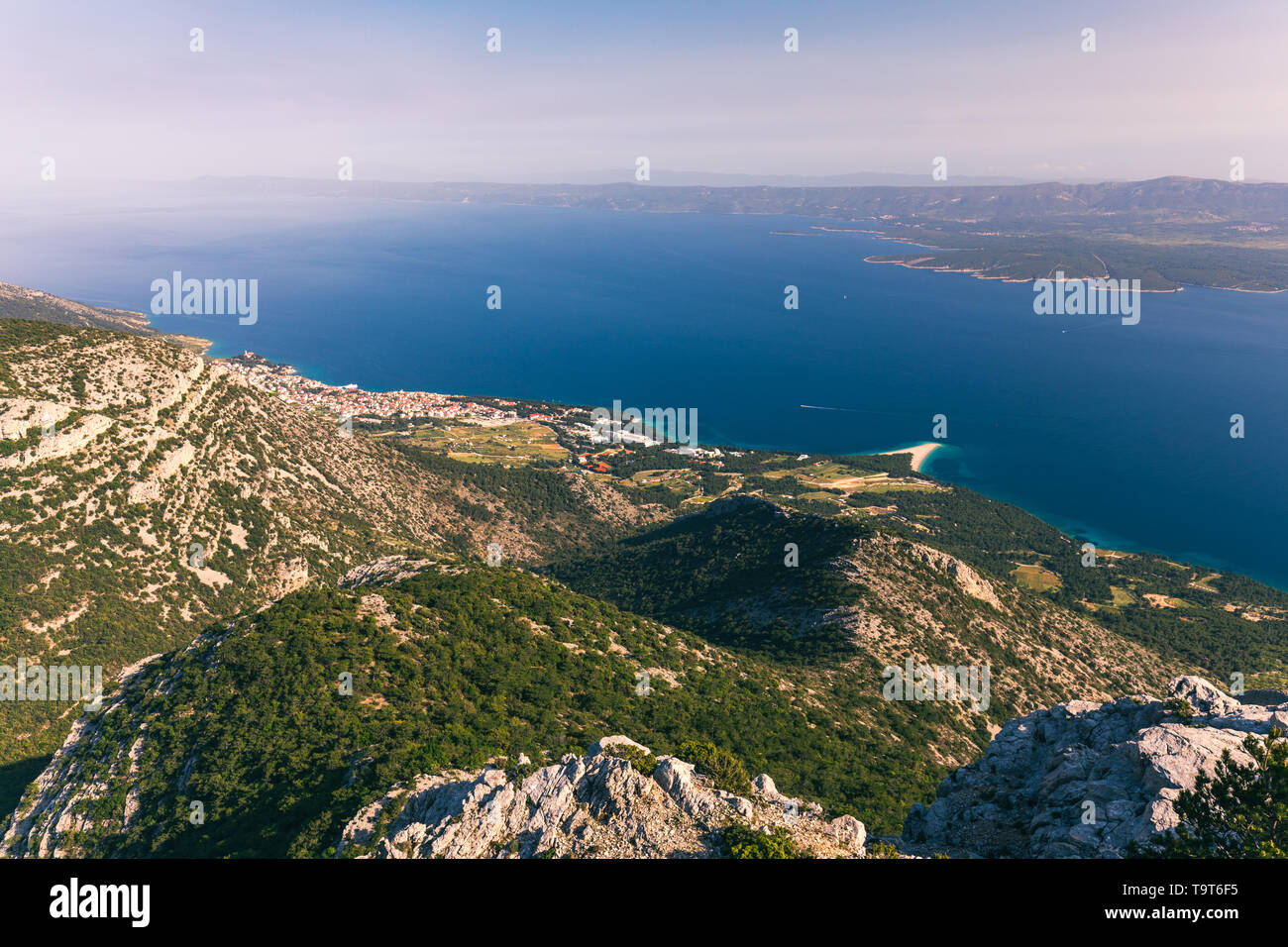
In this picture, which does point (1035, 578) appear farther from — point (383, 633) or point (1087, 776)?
point (383, 633)

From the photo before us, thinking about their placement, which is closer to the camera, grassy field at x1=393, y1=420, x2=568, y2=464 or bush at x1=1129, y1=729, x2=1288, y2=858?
bush at x1=1129, y1=729, x2=1288, y2=858

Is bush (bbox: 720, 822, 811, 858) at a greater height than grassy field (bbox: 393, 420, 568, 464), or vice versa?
grassy field (bbox: 393, 420, 568, 464)

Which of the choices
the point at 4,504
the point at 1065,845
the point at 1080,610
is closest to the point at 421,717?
the point at 1065,845

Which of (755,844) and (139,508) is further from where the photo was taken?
(139,508)

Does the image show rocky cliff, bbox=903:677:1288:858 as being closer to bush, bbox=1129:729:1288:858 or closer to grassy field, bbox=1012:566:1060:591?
bush, bbox=1129:729:1288:858

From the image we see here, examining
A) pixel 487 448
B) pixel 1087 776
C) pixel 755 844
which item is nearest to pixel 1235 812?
pixel 1087 776

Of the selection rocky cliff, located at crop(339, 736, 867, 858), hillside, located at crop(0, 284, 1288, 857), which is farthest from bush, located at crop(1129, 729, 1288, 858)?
hillside, located at crop(0, 284, 1288, 857)
